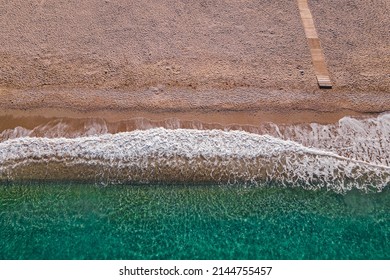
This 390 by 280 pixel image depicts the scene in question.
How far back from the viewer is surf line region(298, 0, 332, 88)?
37.8 ft

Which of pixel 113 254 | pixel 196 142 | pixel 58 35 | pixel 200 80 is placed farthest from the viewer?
pixel 58 35

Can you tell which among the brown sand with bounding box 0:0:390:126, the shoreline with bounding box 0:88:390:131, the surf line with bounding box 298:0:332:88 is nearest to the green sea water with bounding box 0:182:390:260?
the shoreline with bounding box 0:88:390:131

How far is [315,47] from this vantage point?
40.0 ft

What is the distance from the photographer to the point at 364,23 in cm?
1269

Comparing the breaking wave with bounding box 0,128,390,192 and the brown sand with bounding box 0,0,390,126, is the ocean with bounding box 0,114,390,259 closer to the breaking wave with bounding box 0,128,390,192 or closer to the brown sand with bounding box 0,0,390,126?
the breaking wave with bounding box 0,128,390,192

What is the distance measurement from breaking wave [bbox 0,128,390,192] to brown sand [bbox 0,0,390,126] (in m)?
0.79

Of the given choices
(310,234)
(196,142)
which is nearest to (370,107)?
(310,234)

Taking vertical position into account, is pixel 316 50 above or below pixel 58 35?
below

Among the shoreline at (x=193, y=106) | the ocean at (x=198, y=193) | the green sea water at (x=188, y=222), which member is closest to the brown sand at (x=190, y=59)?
the shoreline at (x=193, y=106)

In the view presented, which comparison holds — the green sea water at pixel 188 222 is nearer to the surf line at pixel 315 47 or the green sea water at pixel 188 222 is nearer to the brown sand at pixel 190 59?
the brown sand at pixel 190 59

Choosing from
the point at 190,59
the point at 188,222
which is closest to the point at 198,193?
the point at 188,222

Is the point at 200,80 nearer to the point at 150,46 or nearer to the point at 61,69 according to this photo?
the point at 150,46

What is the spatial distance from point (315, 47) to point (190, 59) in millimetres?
3889

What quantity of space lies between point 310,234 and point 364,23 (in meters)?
7.37
